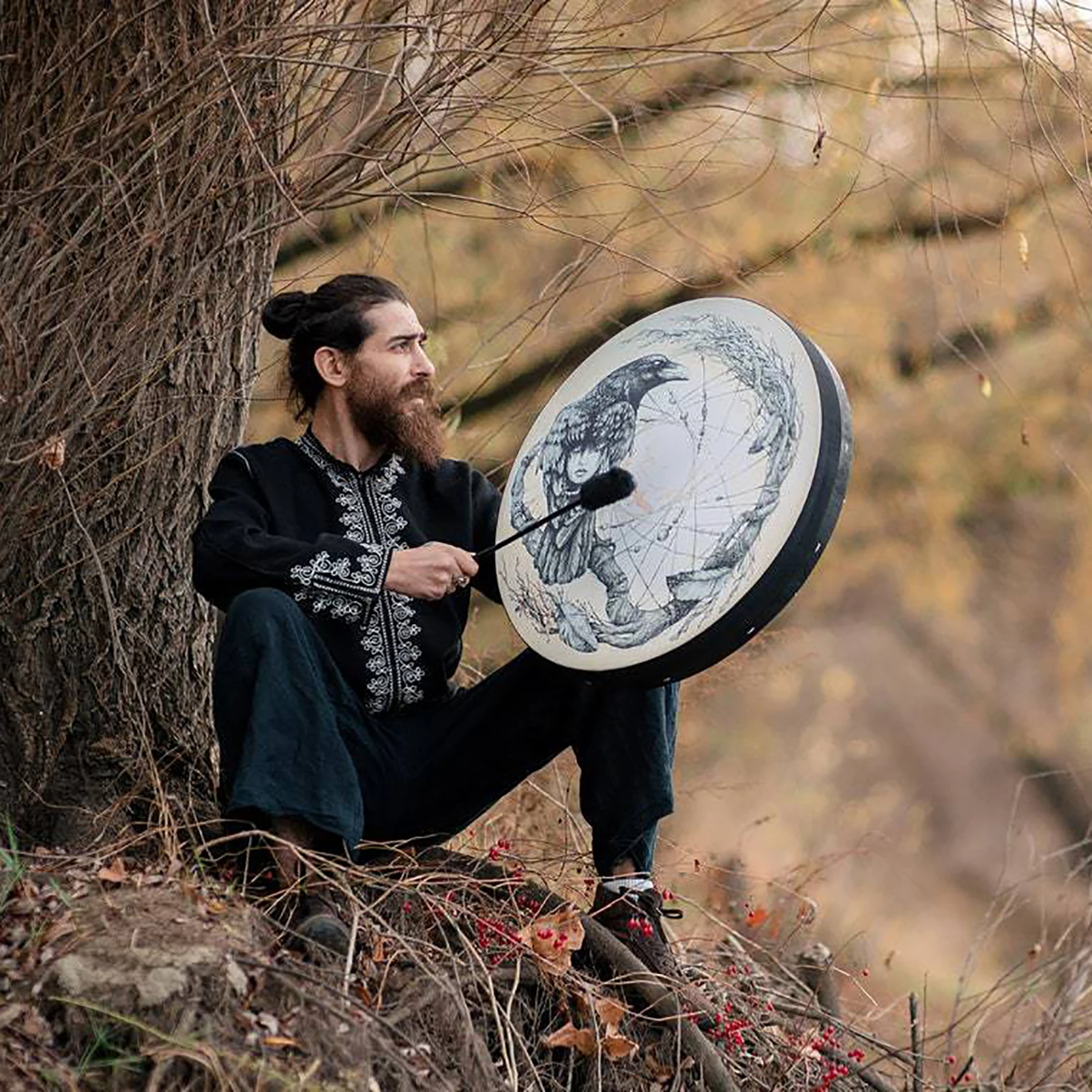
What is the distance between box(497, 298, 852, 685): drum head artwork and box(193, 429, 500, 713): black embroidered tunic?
0.47ft

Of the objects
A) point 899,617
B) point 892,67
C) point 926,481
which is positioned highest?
point 892,67

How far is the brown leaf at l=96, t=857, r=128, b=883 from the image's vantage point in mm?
3670

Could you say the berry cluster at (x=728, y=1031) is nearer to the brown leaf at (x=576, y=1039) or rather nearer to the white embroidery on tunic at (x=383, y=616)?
the brown leaf at (x=576, y=1039)

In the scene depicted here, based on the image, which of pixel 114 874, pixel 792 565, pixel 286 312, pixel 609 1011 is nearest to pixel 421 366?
pixel 286 312

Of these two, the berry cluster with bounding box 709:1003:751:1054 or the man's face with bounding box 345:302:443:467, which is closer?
the berry cluster with bounding box 709:1003:751:1054

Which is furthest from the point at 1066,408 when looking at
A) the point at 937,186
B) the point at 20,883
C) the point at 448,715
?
the point at 20,883

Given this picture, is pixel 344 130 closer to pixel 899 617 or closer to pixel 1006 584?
pixel 1006 584

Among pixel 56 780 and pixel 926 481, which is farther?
pixel 926 481

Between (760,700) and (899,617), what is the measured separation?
304 centimetres

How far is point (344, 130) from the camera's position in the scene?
5.04m

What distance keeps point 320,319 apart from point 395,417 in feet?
0.96

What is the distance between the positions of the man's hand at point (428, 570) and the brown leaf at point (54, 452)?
0.72 m

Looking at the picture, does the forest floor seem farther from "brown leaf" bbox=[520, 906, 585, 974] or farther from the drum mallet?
the drum mallet

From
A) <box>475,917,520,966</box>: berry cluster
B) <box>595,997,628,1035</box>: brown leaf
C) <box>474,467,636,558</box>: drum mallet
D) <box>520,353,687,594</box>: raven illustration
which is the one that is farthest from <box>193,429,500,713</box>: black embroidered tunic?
<box>595,997,628,1035</box>: brown leaf
